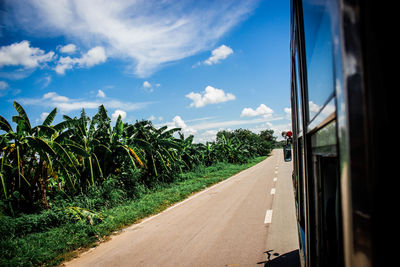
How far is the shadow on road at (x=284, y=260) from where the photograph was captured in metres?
3.78

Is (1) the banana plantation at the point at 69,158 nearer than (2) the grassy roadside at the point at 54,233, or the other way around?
(2) the grassy roadside at the point at 54,233

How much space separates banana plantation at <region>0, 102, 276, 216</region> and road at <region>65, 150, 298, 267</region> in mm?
2899

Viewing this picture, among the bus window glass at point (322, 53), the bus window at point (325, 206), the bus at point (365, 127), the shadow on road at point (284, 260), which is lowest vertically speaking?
the shadow on road at point (284, 260)

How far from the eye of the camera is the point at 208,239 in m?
5.16

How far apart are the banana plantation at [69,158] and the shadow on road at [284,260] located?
18.7 feet

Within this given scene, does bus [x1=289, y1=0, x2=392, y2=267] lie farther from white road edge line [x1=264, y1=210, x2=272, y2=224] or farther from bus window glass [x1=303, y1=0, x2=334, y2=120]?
white road edge line [x1=264, y1=210, x2=272, y2=224]

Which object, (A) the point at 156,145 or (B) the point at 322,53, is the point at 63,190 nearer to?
(A) the point at 156,145

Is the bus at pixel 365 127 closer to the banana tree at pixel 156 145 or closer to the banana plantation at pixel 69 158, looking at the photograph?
the banana plantation at pixel 69 158

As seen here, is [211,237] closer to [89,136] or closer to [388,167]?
[388,167]

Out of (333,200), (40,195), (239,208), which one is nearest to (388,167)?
(333,200)

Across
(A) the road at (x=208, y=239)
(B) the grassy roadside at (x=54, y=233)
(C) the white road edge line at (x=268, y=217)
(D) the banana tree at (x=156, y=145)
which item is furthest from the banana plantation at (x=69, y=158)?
(C) the white road edge line at (x=268, y=217)

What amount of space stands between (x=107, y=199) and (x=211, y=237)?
5.63 m

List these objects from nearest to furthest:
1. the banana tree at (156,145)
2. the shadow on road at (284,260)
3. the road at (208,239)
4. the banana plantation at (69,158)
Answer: the shadow on road at (284,260) → the road at (208,239) → the banana plantation at (69,158) → the banana tree at (156,145)

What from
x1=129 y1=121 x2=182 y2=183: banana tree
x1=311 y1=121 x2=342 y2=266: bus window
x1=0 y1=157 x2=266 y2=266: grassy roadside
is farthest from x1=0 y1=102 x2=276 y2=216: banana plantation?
x1=311 y1=121 x2=342 y2=266: bus window
